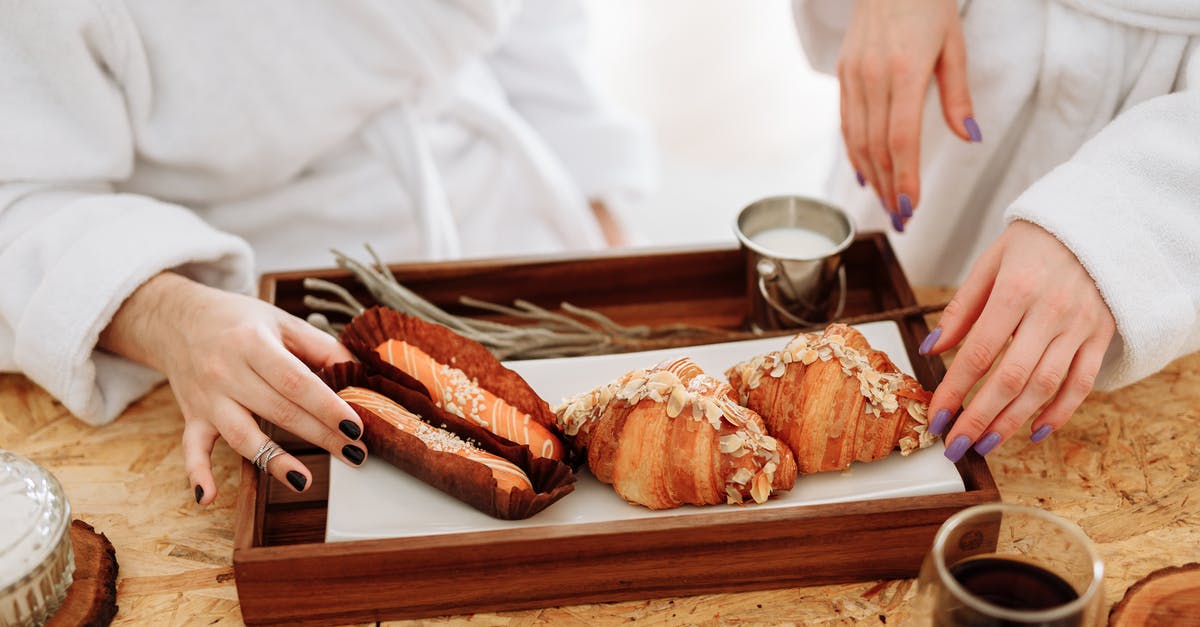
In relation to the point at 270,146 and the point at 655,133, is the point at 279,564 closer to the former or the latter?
the point at 270,146

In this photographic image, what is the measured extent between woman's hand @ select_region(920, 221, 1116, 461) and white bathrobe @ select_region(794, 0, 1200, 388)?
0.02 m

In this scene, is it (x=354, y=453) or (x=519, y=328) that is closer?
(x=354, y=453)

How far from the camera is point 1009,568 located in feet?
2.35

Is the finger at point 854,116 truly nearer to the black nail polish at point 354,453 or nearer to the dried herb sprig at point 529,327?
the dried herb sprig at point 529,327

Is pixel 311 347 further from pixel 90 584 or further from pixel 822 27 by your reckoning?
pixel 822 27

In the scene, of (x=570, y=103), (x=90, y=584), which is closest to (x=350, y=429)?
(x=90, y=584)

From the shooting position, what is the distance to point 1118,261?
34.1 inches

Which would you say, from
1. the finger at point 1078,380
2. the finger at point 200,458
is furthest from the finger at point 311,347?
the finger at point 1078,380

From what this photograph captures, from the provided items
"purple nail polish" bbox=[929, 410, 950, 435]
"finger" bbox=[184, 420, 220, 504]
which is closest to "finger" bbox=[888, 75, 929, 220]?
"purple nail polish" bbox=[929, 410, 950, 435]

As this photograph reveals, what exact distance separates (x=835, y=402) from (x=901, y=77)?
42 cm

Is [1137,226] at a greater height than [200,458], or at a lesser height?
greater

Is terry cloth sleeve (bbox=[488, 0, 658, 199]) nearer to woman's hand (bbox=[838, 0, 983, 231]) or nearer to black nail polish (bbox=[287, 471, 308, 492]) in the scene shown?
woman's hand (bbox=[838, 0, 983, 231])

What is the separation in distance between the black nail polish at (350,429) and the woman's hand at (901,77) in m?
0.62

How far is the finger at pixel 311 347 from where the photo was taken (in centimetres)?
95
